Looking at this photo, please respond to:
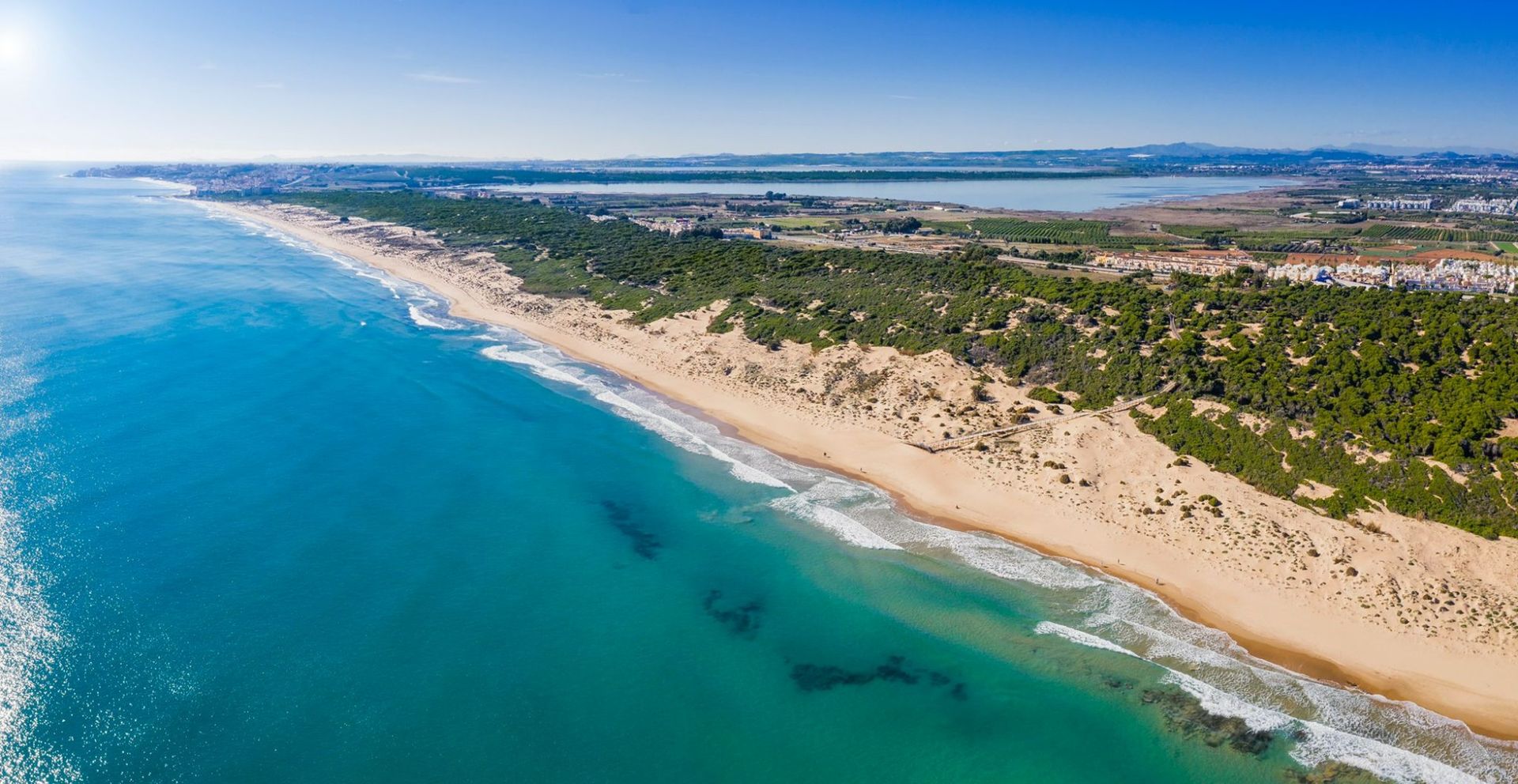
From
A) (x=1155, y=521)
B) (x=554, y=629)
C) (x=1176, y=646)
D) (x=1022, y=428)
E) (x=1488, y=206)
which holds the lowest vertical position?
(x=554, y=629)

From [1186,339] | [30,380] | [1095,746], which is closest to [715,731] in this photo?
[1095,746]

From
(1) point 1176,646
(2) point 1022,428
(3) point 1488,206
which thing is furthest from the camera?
(3) point 1488,206

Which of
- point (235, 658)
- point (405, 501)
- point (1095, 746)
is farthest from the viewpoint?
point (405, 501)

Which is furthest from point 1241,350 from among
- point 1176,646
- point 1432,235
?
point 1432,235

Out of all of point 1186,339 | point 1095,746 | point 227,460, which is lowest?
point 1095,746

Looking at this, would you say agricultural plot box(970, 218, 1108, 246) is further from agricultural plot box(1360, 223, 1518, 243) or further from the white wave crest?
the white wave crest

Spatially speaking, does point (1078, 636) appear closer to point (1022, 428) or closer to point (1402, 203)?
point (1022, 428)

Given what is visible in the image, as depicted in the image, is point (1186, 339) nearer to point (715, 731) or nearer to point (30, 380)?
point (715, 731)
